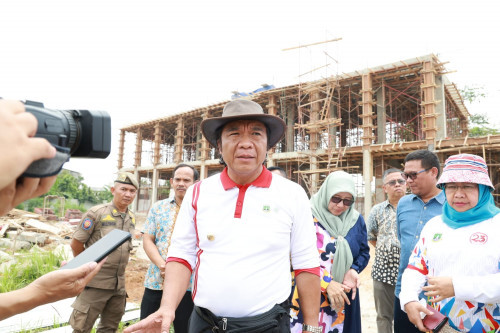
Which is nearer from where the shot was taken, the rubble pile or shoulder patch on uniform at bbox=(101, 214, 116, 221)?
shoulder patch on uniform at bbox=(101, 214, 116, 221)

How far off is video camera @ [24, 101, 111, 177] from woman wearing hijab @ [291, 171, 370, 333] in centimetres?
208

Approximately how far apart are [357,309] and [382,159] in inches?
600

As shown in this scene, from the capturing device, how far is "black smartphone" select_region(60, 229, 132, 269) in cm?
147

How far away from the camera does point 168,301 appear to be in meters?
1.58

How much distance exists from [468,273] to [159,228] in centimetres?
268

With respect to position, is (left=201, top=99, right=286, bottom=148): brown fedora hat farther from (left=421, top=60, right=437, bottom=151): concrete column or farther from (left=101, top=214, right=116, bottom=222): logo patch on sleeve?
(left=421, top=60, right=437, bottom=151): concrete column

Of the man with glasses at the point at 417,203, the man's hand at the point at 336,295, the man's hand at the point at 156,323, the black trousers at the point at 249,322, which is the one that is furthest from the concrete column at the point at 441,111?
the man's hand at the point at 156,323

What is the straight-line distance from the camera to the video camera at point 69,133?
0.74m

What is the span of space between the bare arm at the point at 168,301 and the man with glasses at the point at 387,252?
288 cm

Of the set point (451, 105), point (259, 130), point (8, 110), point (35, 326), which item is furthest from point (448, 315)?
point (451, 105)

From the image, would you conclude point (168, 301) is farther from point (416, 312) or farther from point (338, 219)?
point (338, 219)

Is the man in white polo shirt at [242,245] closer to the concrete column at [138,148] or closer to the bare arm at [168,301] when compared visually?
the bare arm at [168,301]

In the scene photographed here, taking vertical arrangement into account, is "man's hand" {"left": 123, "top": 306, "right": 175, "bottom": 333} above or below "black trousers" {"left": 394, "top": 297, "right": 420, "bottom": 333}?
above

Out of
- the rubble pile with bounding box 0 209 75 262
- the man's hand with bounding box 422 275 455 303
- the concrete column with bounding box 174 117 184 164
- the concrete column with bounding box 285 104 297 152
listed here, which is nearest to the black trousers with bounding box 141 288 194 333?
the man's hand with bounding box 422 275 455 303
